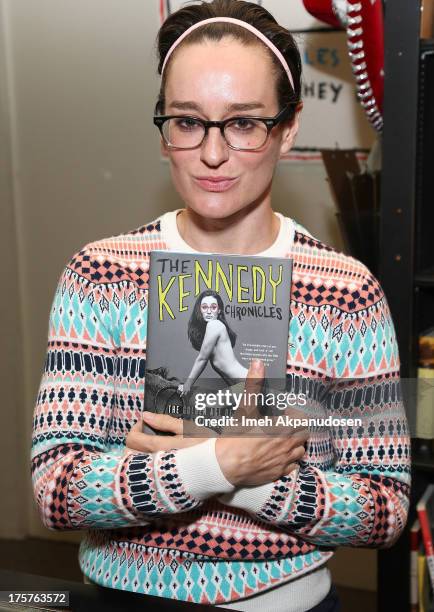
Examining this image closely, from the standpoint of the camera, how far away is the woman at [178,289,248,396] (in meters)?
0.93

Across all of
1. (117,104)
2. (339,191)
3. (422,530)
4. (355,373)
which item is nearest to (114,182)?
(117,104)

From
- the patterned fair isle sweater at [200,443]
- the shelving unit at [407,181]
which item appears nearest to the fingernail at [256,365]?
the patterned fair isle sweater at [200,443]

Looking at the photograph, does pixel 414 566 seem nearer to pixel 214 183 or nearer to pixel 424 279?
pixel 424 279

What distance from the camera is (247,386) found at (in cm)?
93

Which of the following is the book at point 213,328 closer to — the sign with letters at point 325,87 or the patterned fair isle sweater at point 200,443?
the patterned fair isle sweater at point 200,443

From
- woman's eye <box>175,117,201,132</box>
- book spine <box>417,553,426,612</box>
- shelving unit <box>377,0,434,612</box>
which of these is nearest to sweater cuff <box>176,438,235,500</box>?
woman's eye <box>175,117,201,132</box>

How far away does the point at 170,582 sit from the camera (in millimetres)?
1014

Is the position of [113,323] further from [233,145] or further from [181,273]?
[233,145]

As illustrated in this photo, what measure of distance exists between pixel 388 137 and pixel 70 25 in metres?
1.35

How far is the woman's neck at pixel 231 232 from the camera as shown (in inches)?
42.2

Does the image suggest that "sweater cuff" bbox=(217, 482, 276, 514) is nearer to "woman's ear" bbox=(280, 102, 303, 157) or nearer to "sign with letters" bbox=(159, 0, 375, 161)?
"woman's ear" bbox=(280, 102, 303, 157)

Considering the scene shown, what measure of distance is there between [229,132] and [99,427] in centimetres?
42

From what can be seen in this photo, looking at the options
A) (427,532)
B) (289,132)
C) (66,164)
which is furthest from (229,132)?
(66,164)

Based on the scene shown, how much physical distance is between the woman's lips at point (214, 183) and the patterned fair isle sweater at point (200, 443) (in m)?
0.10
